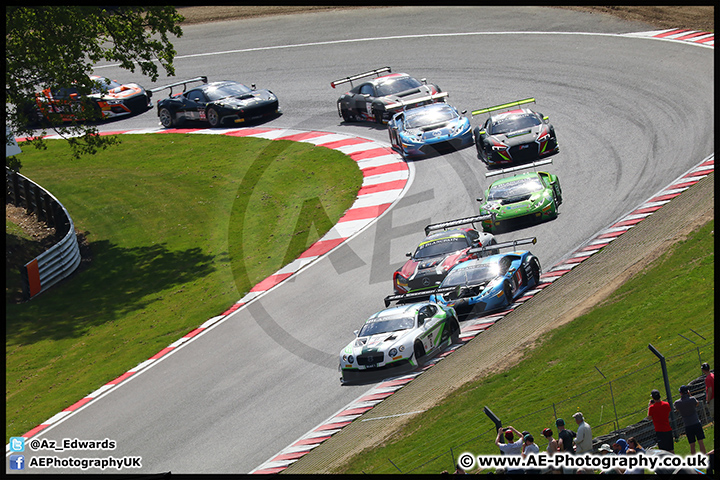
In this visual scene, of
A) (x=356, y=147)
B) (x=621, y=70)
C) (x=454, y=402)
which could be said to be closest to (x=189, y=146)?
(x=356, y=147)

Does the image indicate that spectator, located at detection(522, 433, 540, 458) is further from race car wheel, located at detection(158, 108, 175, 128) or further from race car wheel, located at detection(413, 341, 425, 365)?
race car wheel, located at detection(158, 108, 175, 128)

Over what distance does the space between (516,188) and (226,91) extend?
1657 centimetres

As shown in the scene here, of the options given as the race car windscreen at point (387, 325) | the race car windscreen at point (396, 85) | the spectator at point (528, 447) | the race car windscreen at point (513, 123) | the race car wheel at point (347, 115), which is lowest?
the race car windscreen at point (387, 325)

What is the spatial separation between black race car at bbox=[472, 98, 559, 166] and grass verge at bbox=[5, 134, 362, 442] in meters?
4.77

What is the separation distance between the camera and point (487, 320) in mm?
16406

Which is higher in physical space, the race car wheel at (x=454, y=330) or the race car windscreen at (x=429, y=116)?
the race car windscreen at (x=429, y=116)

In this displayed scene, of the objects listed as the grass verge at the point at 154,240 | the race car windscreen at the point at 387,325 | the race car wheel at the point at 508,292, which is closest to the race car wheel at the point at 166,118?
the grass verge at the point at 154,240

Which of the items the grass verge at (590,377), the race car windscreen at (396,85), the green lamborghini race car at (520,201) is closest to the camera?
the grass verge at (590,377)

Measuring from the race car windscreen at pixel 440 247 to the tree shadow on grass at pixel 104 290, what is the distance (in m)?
7.13

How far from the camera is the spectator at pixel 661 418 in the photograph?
10.3m

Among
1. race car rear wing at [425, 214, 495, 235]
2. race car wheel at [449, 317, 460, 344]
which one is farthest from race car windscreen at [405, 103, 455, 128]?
race car wheel at [449, 317, 460, 344]

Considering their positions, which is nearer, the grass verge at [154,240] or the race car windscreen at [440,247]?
the race car windscreen at [440,247]

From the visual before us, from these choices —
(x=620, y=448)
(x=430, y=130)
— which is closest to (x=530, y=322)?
(x=620, y=448)

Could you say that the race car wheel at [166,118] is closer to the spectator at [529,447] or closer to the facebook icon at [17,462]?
the facebook icon at [17,462]
